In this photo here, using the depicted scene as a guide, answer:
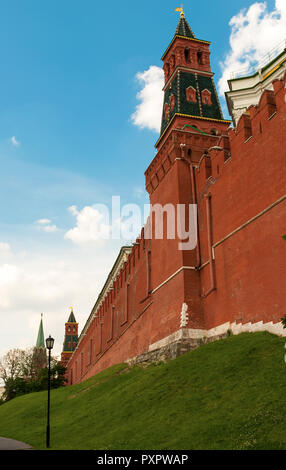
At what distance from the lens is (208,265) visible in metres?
18.1

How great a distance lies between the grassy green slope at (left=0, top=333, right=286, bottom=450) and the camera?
29.2ft

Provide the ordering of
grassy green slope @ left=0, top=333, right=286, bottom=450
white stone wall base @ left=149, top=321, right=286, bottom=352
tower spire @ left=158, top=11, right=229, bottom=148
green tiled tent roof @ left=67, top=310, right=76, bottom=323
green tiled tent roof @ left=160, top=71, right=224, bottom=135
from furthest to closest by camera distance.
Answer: green tiled tent roof @ left=67, top=310, right=76, bottom=323 → green tiled tent roof @ left=160, top=71, right=224, bottom=135 → tower spire @ left=158, top=11, right=229, bottom=148 → white stone wall base @ left=149, top=321, right=286, bottom=352 → grassy green slope @ left=0, top=333, right=286, bottom=450

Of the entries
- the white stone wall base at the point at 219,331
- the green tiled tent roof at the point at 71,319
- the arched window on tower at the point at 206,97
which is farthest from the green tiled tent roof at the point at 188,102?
the green tiled tent roof at the point at 71,319

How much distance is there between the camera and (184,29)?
91.0 ft

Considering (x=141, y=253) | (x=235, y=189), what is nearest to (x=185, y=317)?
(x=235, y=189)

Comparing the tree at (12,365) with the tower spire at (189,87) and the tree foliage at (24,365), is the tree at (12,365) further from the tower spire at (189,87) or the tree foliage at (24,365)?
the tower spire at (189,87)

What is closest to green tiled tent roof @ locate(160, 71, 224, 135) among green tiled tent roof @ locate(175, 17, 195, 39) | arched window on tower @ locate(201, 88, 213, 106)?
arched window on tower @ locate(201, 88, 213, 106)

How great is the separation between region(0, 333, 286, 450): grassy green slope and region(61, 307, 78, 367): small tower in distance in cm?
6450

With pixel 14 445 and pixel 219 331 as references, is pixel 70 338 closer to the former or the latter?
pixel 219 331

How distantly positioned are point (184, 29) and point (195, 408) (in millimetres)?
23104

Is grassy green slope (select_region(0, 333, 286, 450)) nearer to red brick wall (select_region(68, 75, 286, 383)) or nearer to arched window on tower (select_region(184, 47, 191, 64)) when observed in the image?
red brick wall (select_region(68, 75, 286, 383))
